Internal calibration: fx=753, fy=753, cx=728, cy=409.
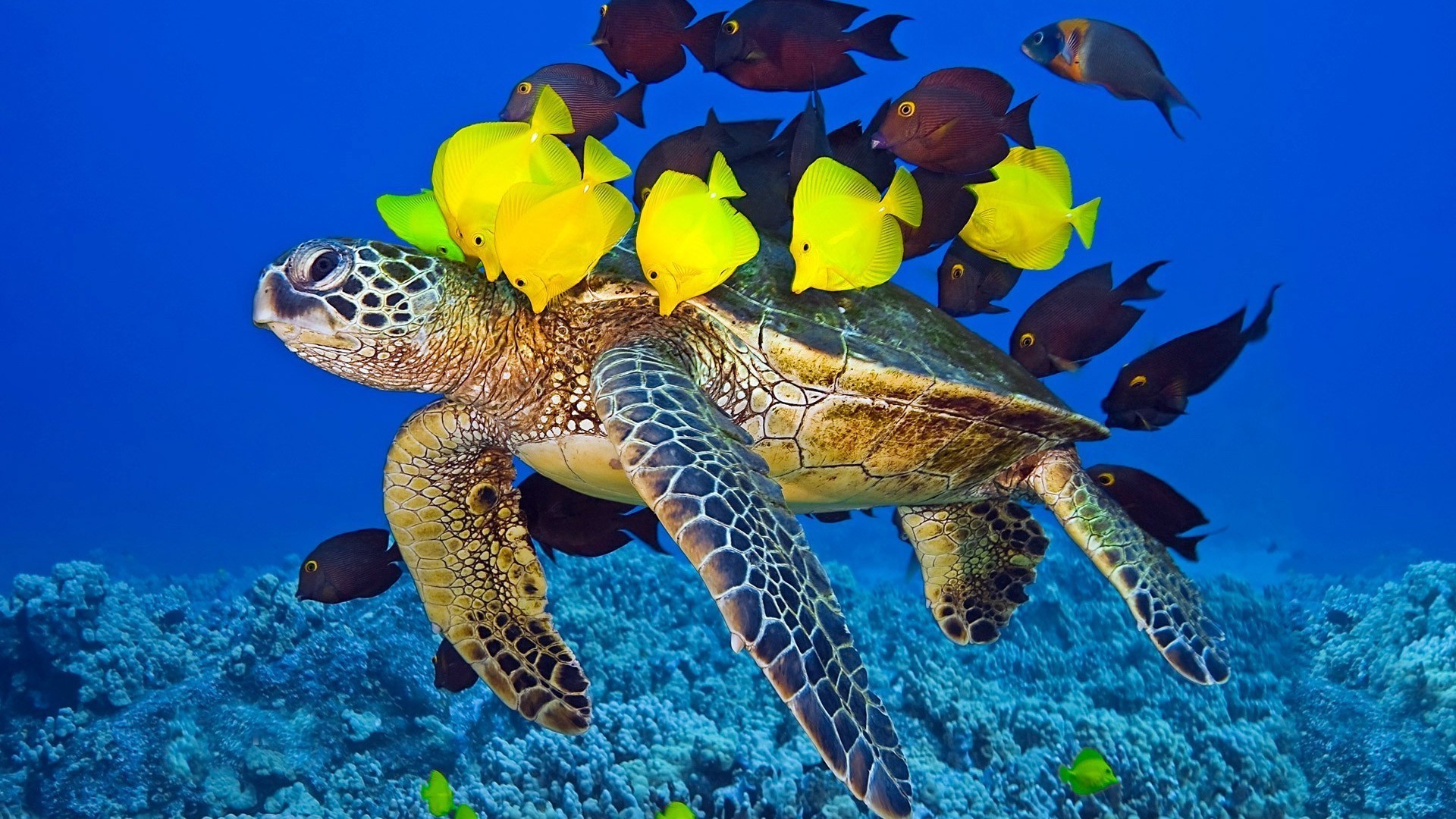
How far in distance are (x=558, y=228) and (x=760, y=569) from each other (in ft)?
4.09

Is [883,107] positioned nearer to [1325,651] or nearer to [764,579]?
[764,579]

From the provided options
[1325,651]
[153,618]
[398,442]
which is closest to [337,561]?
[398,442]

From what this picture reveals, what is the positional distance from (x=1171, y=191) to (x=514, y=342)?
72.1 metres

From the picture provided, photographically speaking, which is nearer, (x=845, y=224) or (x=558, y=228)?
(x=558, y=228)

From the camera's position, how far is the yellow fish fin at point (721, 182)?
2.55 meters

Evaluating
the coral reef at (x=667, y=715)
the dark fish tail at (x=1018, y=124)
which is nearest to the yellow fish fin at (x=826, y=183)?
the dark fish tail at (x=1018, y=124)

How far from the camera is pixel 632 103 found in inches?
126

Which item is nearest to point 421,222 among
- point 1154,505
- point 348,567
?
point 348,567

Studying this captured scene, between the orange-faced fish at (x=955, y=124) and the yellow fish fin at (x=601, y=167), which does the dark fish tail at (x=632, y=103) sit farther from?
the orange-faced fish at (x=955, y=124)

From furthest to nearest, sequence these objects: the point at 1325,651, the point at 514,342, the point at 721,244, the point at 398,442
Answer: the point at 1325,651
the point at 398,442
the point at 514,342
the point at 721,244

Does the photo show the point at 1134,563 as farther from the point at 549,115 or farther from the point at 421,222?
the point at 421,222

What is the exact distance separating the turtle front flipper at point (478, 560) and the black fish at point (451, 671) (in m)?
0.15

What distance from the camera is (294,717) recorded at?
5203 millimetres

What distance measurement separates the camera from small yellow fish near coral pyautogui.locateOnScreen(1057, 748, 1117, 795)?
3.52 meters
